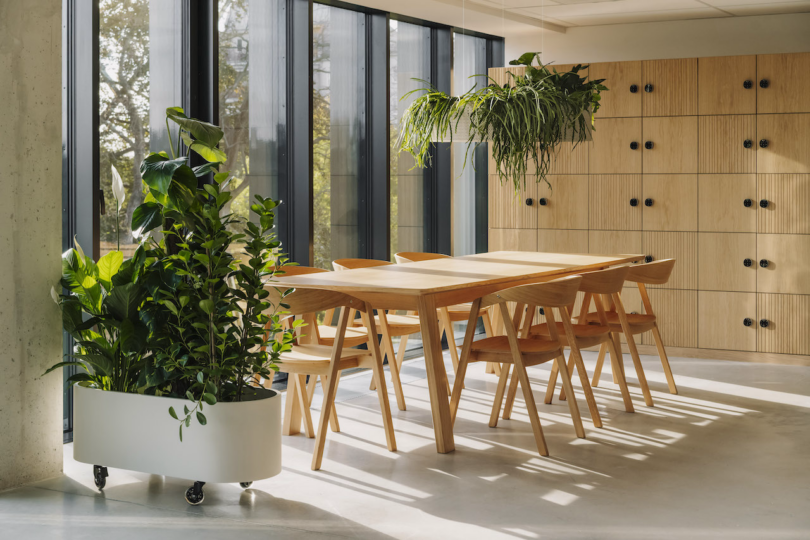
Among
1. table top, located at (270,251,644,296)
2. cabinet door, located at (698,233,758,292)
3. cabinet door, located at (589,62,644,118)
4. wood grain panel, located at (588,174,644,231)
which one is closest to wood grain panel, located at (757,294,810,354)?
cabinet door, located at (698,233,758,292)

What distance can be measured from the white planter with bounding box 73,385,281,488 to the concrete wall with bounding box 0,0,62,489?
222mm

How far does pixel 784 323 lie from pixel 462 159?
3.02 metres

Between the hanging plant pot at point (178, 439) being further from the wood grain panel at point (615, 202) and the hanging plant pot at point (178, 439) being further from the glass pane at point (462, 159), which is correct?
the glass pane at point (462, 159)

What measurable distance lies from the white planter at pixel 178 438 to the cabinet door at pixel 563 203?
4133mm

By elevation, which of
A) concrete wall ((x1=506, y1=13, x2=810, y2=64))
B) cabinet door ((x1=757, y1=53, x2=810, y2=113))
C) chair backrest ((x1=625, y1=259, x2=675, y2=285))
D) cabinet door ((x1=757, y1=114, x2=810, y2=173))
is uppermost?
concrete wall ((x1=506, y1=13, x2=810, y2=64))

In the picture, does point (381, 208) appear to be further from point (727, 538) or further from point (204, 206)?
point (727, 538)

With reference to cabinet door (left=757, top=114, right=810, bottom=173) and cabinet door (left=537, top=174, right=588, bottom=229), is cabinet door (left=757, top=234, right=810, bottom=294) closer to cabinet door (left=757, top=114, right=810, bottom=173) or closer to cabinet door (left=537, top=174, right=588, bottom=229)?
cabinet door (left=757, top=114, right=810, bottom=173)

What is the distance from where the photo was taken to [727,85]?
655 cm

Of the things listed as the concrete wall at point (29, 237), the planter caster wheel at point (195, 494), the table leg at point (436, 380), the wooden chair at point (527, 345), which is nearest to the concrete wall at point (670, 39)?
the wooden chair at point (527, 345)

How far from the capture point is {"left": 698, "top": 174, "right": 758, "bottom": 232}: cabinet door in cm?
654

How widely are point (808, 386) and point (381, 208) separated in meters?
3.23

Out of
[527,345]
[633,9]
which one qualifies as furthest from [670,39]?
[527,345]

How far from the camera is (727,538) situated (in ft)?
9.88

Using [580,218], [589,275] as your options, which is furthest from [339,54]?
[589,275]
